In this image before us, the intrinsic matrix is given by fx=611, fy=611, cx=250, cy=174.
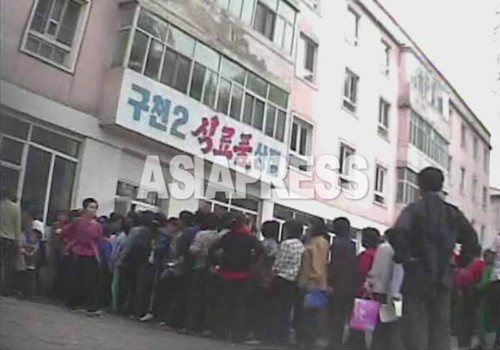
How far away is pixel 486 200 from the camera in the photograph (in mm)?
978

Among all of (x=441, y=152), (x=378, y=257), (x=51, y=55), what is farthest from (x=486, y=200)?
(x=51, y=55)

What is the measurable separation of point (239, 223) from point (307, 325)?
0.59 feet

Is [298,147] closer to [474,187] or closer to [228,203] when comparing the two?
[228,203]

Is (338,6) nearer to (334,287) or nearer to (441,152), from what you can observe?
(441,152)

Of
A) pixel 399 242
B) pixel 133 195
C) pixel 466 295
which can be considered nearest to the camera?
pixel 133 195

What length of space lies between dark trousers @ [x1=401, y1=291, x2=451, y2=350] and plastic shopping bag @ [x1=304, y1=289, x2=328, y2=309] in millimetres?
119

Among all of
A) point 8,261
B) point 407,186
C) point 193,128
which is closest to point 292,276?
point 407,186

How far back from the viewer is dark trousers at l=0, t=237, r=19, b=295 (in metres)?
0.63

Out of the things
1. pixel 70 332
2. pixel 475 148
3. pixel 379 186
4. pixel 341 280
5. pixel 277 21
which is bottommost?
pixel 70 332

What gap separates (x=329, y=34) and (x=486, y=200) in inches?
14.4

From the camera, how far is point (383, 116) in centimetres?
98

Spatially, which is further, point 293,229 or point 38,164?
point 293,229

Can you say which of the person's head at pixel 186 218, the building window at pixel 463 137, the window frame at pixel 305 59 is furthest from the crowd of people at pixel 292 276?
the window frame at pixel 305 59

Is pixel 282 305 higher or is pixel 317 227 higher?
pixel 317 227
